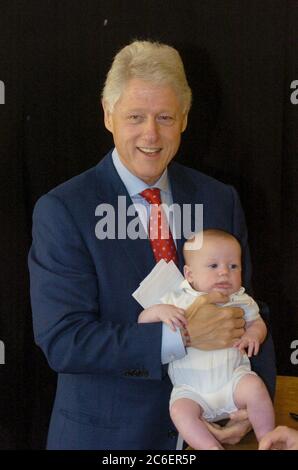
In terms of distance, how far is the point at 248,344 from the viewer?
163 centimetres

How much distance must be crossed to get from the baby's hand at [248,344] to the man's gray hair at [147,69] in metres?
0.68

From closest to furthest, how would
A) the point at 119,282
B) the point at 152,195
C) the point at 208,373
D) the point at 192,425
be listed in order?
the point at 192,425, the point at 208,373, the point at 119,282, the point at 152,195

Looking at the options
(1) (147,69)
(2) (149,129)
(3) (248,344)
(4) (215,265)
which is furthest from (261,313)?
(1) (147,69)

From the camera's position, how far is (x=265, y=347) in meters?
1.73

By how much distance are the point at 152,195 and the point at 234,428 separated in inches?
26.5

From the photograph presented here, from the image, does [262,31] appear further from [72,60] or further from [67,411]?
[67,411]

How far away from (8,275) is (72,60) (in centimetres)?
68

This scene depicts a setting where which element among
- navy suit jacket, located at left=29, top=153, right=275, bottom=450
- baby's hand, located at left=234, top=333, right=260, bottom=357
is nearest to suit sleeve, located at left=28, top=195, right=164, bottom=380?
navy suit jacket, located at left=29, top=153, right=275, bottom=450

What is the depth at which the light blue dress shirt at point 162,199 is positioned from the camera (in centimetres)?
156

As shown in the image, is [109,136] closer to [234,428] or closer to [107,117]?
[107,117]

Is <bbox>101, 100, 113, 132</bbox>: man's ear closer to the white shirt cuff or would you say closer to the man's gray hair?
the man's gray hair

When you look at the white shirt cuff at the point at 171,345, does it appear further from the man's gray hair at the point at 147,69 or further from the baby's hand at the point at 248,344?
the man's gray hair at the point at 147,69

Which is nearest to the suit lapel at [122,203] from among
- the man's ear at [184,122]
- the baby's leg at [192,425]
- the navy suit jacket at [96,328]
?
the navy suit jacket at [96,328]

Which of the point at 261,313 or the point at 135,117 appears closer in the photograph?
the point at 135,117
